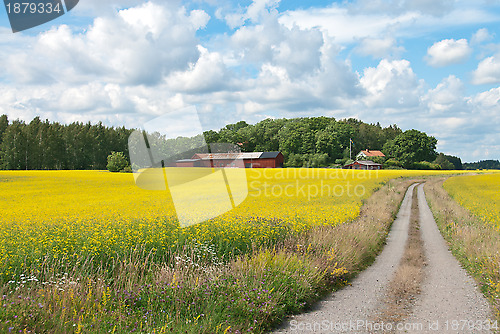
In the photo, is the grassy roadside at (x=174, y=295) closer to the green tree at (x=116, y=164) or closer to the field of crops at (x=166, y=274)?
the field of crops at (x=166, y=274)

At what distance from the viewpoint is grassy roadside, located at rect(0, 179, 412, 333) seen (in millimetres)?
5469

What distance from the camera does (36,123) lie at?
91.0m

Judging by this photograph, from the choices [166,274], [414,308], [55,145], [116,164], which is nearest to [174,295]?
[166,274]

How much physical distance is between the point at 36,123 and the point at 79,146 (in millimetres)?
12041

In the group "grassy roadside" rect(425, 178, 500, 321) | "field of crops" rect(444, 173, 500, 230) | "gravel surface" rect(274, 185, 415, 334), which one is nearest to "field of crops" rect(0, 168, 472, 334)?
"gravel surface" rect(274, 185, 415, 334)

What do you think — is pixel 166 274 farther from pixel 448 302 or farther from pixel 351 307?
pixel 448 302

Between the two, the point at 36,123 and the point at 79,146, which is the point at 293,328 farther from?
the point at 36,123

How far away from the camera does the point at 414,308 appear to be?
7617mm

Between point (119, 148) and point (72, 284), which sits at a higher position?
point (119, 148)

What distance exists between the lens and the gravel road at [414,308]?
6.61 m

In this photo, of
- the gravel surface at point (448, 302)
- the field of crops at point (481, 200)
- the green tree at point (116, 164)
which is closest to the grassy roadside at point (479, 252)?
the gravel surface at point (448, 302)

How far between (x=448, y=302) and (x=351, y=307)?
89.7 inches

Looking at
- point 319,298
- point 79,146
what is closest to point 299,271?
point 319,298

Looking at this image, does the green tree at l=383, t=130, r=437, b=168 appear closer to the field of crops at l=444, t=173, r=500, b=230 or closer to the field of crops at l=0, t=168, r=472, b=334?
the field of crops at l=444, t=173, r=500, b=230
